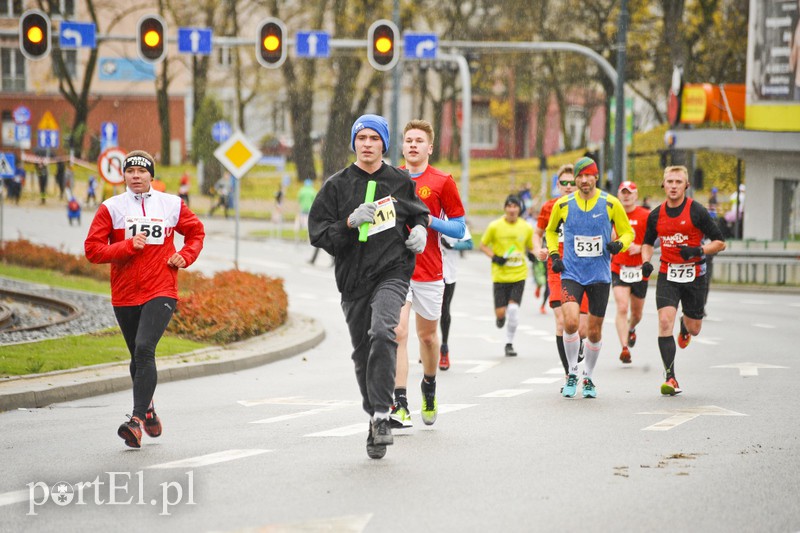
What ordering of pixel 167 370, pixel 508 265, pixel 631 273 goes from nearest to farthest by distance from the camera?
pixel 167 370 → pixel 631 273 → pixel 508 265

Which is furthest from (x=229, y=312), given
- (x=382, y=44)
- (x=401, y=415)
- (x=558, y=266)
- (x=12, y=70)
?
(x=12, y=70)

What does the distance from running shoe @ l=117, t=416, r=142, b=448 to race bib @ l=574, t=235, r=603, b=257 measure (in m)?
4.30

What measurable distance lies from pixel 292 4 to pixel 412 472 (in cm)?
4981

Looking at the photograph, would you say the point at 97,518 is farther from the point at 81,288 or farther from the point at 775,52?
the point at 775,52

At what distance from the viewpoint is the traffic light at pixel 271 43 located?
979 inches

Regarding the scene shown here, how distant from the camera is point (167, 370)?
13258 mm

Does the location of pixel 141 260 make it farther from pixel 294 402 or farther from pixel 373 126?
pixel 294 402

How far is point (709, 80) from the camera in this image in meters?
49.3

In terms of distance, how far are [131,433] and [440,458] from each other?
1.92 metres

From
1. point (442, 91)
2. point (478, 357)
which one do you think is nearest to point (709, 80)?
point (442, 91)

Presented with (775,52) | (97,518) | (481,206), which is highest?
(775,52)

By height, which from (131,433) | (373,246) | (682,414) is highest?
(373,246)

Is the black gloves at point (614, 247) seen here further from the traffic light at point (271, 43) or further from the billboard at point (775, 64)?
the billboard at point (775, 64)

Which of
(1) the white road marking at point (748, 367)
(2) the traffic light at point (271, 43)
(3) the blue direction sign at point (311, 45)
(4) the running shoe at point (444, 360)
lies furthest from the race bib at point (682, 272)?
(3) the blue direction sign at point (311, 45)
